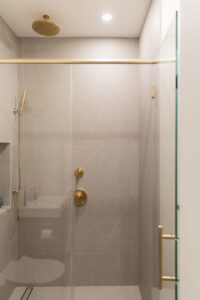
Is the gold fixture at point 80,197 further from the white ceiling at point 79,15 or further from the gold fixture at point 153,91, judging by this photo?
the white ceiling at point 79,15

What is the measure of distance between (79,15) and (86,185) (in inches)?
51.0

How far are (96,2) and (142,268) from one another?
1937mm

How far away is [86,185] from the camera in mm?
1731

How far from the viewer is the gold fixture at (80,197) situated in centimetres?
171

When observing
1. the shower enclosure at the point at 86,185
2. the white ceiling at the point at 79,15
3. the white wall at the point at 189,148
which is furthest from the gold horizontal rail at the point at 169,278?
the white ceiling at the point at 79,15

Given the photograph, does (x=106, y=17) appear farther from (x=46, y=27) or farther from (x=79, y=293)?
(x=79, y=293)

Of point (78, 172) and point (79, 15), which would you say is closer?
point (78, 172)

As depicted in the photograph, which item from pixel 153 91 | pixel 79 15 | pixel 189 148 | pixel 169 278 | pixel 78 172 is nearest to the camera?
pixel 189 148

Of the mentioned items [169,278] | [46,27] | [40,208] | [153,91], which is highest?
[46,27]

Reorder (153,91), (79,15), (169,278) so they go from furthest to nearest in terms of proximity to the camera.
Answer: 1. (79,15)
2. (153,91)
3. (169,278)

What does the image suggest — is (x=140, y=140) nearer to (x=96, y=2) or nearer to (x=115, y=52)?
(x=115, y=52)

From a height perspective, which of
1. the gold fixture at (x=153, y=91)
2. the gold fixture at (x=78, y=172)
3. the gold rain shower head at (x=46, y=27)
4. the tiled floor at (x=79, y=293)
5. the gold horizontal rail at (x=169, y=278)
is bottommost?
the tiled floor at (x=79, y=293)

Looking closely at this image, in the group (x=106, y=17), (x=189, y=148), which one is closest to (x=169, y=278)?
(x=189, y=148)

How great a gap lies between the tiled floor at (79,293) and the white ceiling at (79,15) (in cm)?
192
